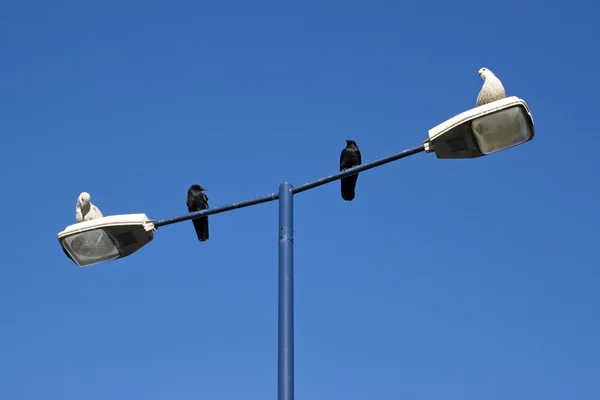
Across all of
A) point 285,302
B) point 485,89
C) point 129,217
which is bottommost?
point 285,302

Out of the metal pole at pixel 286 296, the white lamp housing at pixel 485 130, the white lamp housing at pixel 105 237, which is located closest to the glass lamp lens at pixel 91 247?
the white lamp housing at pixel 105 237

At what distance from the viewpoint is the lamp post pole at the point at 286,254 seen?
18.0 feet

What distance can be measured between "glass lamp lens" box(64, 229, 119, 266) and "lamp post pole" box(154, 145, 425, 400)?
0.43 m

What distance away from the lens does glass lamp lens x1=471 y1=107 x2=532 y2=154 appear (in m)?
5.86

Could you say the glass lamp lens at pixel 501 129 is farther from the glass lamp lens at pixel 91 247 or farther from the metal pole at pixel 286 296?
the glass lamp lens at pixel 91 247

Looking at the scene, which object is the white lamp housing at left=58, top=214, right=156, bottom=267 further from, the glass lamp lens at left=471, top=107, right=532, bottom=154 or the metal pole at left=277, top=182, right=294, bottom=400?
the glass lamp lens at left=471, top=107, right=532, bottom=154

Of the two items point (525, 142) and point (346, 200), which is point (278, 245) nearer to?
point (525, 142)

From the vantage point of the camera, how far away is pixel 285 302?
5730 mm

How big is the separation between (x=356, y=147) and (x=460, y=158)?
25.5 feet

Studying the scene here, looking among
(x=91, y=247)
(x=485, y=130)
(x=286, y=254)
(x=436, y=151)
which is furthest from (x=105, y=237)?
(x=485, y=130)

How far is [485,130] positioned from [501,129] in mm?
103

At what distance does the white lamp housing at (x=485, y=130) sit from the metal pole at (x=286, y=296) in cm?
100

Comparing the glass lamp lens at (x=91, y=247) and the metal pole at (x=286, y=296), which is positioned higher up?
the glass lamp lens at (x=91, y=247)

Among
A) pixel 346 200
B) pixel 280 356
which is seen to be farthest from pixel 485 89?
pixel 346 200
